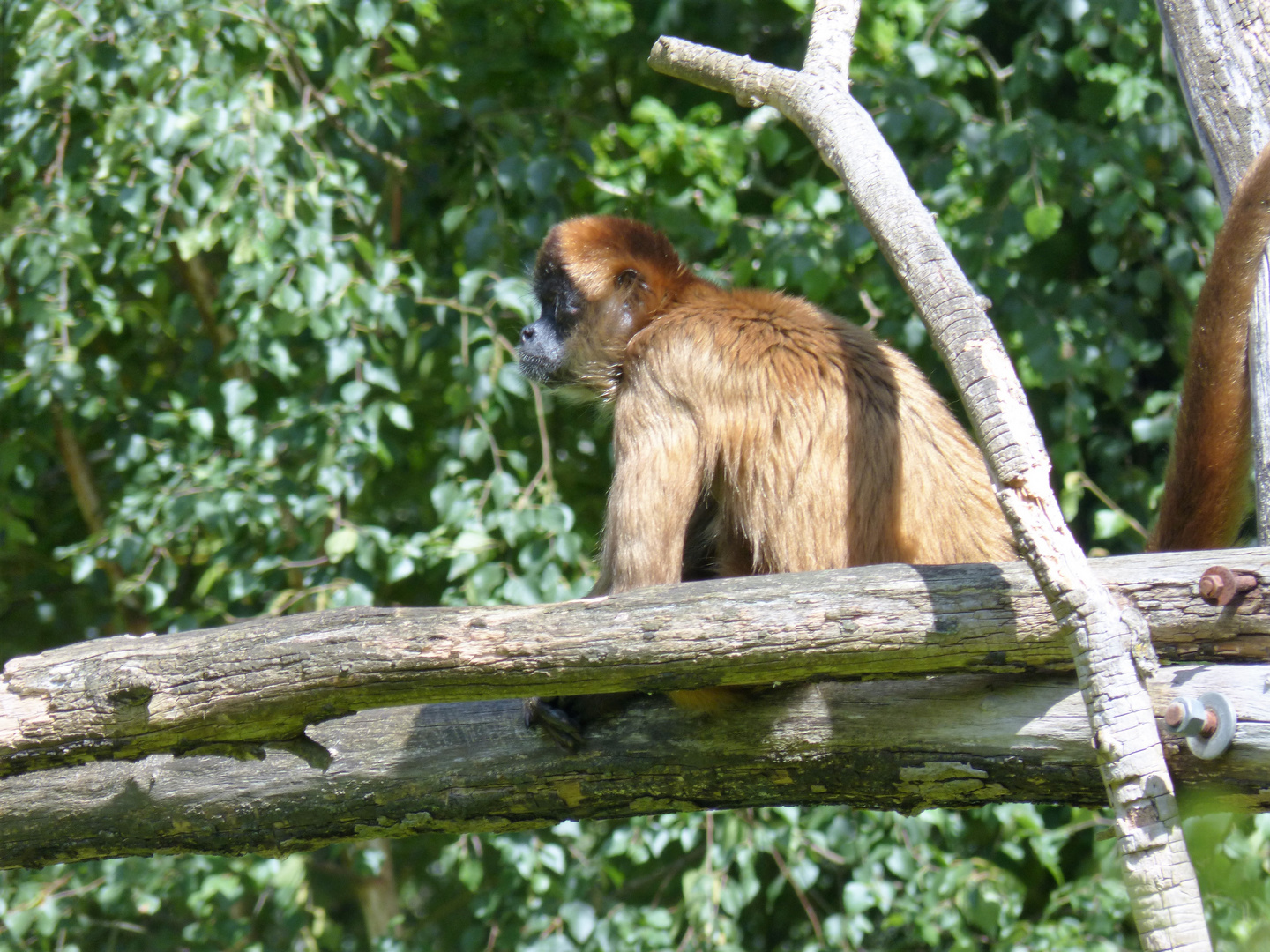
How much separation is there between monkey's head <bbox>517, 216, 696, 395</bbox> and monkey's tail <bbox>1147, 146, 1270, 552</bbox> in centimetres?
180

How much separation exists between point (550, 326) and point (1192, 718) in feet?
9.40

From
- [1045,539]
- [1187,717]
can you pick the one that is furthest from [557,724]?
[1187,717]

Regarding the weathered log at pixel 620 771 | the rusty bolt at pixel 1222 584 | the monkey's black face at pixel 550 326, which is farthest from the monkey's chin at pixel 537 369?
the rusty bolt at pixel 1222 584

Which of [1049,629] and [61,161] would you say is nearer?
[1049,629]

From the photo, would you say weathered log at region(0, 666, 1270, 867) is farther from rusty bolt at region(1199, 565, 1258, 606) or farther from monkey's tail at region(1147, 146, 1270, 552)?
monkey's tail at region(1147, 146, 1270, 552)

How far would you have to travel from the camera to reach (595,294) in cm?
441

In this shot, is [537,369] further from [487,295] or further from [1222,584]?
[1222,584]

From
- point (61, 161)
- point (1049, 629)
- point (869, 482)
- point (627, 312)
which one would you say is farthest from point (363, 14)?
point (1049, 629)

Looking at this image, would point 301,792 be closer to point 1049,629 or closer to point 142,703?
point 142,703

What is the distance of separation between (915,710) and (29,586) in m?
6.40

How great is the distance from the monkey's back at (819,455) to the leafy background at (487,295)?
154 centimetres

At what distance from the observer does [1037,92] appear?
606 cm

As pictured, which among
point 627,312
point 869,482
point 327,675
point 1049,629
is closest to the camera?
point 1049,629

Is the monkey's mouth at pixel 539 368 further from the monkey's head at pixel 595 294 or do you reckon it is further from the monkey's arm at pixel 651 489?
the monkey's arm at pixel 651 489
